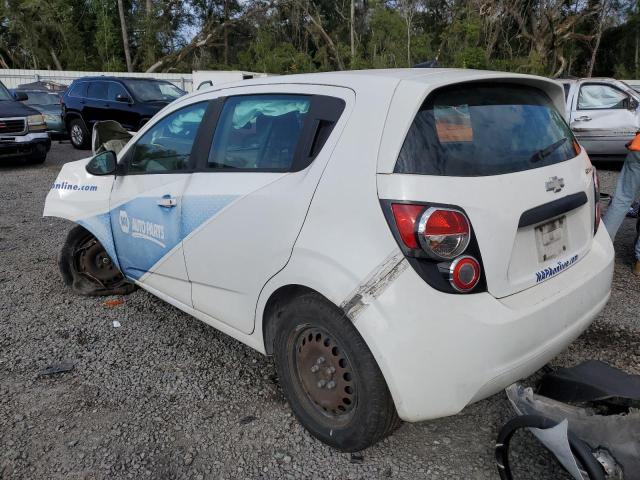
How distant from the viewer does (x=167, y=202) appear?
3.19 metres

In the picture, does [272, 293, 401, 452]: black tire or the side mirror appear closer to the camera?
[272, 293, 401, 452]: black tire

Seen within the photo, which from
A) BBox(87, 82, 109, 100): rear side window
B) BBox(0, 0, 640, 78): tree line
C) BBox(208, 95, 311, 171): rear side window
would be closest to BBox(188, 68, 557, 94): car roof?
BBox(208, 95, 311, 171): rear side window

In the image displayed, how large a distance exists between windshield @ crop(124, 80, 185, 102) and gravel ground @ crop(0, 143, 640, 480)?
378 inches

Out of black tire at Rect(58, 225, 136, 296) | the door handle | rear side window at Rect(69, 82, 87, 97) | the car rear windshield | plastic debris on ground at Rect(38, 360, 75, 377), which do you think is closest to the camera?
the car rear windshield

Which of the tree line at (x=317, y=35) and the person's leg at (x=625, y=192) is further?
the tree line at (x=317, y=35)

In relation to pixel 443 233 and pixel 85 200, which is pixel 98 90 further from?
pixel 443 233

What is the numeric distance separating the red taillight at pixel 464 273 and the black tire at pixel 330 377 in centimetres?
44

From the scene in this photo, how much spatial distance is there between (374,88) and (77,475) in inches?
84.3

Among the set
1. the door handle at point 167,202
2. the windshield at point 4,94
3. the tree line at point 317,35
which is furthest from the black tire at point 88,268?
the tree line at point 317,35

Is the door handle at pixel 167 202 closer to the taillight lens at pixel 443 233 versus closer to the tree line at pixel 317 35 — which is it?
the taillight lens at pixel 443 233

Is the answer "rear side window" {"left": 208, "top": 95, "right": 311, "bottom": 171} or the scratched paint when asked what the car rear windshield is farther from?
"rear side window" {"left": 208, "top": 95, "right": 311, "bottom": 171}

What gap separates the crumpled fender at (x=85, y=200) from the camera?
3.84 meters

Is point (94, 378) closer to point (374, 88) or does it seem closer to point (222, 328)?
point (222, 328)

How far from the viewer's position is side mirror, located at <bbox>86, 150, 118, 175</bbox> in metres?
3.71
